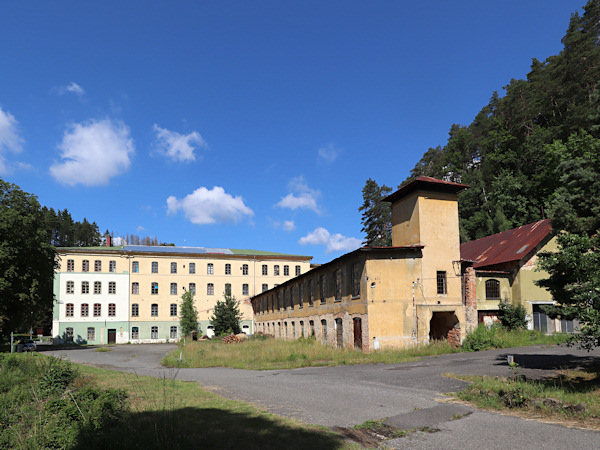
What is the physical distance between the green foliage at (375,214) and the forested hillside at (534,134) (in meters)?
14.6

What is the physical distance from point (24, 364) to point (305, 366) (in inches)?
458

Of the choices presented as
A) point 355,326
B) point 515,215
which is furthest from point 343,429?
point 515,215

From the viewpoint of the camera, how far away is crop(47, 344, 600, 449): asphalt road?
731cm

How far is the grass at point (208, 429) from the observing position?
6.46 metres

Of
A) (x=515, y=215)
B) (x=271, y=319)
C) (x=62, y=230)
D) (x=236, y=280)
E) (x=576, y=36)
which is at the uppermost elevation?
(x=576, y=36)

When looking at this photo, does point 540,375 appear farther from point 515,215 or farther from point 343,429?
point 515,215

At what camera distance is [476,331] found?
2498 cm

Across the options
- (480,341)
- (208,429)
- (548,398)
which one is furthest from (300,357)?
(208,429)

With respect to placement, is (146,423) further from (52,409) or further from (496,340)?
(496,340)

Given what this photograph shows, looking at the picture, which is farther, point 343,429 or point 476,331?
point 476,331

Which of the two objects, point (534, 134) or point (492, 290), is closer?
point (492, 290)

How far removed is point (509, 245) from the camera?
36062mm

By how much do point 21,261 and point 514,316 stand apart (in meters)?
39.6

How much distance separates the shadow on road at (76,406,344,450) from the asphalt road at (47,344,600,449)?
1.13 m
